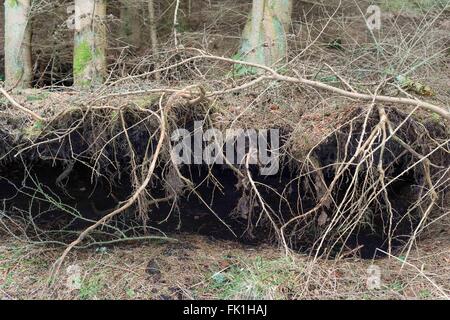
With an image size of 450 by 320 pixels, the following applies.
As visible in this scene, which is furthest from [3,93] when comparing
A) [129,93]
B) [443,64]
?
[443,64]

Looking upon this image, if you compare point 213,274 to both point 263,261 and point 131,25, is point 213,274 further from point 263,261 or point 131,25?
point 131,25

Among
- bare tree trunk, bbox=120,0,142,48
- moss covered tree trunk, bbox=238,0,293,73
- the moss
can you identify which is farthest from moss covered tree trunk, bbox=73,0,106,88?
moss covered tree trunk, bbox=238,0,293,73

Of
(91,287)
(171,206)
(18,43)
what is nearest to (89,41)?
(18,43)

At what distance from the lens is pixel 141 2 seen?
7.91 meters

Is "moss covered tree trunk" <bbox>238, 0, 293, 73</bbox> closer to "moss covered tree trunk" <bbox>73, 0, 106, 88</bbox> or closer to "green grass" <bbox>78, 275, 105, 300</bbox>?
"moss covered tree trunk" <bbox>73, 0, 106, 88</bbox>

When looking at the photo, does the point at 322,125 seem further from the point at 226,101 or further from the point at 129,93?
the point at 129,93

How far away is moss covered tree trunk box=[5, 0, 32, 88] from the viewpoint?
6773 mm

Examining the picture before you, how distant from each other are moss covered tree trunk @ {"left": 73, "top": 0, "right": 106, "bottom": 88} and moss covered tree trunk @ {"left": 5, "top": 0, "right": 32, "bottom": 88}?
74cm

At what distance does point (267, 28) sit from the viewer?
705cm

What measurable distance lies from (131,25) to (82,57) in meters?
1.91

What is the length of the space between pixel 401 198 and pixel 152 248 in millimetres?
2811

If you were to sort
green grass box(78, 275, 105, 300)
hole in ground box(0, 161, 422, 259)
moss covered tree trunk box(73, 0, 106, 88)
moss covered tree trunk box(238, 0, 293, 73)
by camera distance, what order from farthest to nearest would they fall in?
moss covered tree trunk box(238, 0, 293, 73)
moss covered tree trunk box(73, 0, 106, 88)
hole in ground box(0, 161, 422, 259)
green grass box(78, 275, 105, 300)

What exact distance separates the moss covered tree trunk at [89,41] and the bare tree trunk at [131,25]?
156cm

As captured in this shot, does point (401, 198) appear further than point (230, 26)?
No
